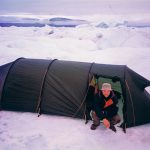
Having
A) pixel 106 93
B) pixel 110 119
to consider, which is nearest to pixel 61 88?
pixel 106 93

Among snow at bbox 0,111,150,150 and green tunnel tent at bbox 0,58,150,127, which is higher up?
green tunnel tent at bbox 0,58,150,127

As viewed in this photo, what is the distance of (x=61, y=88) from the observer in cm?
850

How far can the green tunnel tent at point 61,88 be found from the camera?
8.05 metres

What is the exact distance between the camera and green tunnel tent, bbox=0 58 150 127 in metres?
8.05

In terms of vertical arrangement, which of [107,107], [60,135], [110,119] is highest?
[107,107]

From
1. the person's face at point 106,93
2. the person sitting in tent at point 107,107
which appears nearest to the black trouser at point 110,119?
the person sitting in tent at point 107,107

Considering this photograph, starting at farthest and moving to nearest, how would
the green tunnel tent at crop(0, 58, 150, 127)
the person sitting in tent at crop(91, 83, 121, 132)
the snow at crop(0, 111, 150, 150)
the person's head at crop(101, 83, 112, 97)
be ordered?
1. the green tunnel tent at crop(0, 58, 150, 127)
2. the person sitting in tent at crop(91, 83, 121, 132)
3. the person's head at crop(101, 83, 112, 97)
4. the snow at crop(0, 111, 150, 150)

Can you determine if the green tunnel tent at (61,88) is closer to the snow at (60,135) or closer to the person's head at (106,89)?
the snow at (60,135)

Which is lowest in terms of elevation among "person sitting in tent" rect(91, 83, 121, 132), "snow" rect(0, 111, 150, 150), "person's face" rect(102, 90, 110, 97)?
"snow" rect(0, 111, 150, 150)

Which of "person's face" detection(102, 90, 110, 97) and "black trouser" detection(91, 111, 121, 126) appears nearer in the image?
"person's face" detection(102, 90, 110, 97)

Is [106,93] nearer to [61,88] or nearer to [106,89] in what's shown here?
[106,89]

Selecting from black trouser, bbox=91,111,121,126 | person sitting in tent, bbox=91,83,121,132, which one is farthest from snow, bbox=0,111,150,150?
person sitting in tent, bbox=91,83,121,132

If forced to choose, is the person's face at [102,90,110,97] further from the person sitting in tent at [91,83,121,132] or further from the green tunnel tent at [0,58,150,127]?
the green tunnel tent at [0,58,150,127]

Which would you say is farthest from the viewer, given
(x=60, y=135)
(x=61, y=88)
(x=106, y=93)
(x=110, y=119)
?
(x=61, y=88)
